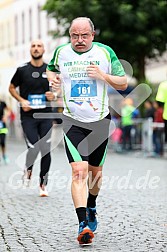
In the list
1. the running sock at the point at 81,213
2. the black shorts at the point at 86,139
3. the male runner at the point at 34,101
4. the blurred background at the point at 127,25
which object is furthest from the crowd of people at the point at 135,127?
the running sock at the point at 81,213

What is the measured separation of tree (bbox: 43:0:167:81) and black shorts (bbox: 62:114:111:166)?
888 inches

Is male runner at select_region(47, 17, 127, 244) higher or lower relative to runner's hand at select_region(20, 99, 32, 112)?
higher

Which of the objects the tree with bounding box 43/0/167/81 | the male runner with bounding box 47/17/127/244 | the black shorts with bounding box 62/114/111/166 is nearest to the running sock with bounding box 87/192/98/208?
the male runner with bounding box 47/17/127/244

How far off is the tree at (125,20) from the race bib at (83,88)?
22.6m

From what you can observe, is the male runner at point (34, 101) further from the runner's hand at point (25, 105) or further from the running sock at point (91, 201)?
the running sock at point (91, 201)

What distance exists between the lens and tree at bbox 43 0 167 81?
30.4 meters

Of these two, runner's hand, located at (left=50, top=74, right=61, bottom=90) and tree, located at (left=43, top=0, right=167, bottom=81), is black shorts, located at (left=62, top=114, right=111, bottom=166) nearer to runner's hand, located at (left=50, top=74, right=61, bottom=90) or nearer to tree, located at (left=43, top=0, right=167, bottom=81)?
runner's hand, located at (left=50, top=74, right=61, bottom=90)

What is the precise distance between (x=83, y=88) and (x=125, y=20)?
2303 centimetres

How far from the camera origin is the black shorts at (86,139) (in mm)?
7539

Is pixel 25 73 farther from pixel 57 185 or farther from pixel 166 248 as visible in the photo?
pixel 166 248

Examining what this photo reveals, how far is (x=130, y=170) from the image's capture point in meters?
17.5

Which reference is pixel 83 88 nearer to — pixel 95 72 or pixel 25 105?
pixel 95 72

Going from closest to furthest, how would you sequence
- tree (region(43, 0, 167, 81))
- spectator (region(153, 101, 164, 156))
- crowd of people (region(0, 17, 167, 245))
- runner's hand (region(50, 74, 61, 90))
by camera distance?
1. crowd of people (region(0, 17, 167, 245))
2. runner's hand (region(50, 74, 61, 90))
3. spectator (region(153, 101, 164, 156))
4. tree (region(43, 0, 167, 81))

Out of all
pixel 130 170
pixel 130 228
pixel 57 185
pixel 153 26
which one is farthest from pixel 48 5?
pixel 130 228
